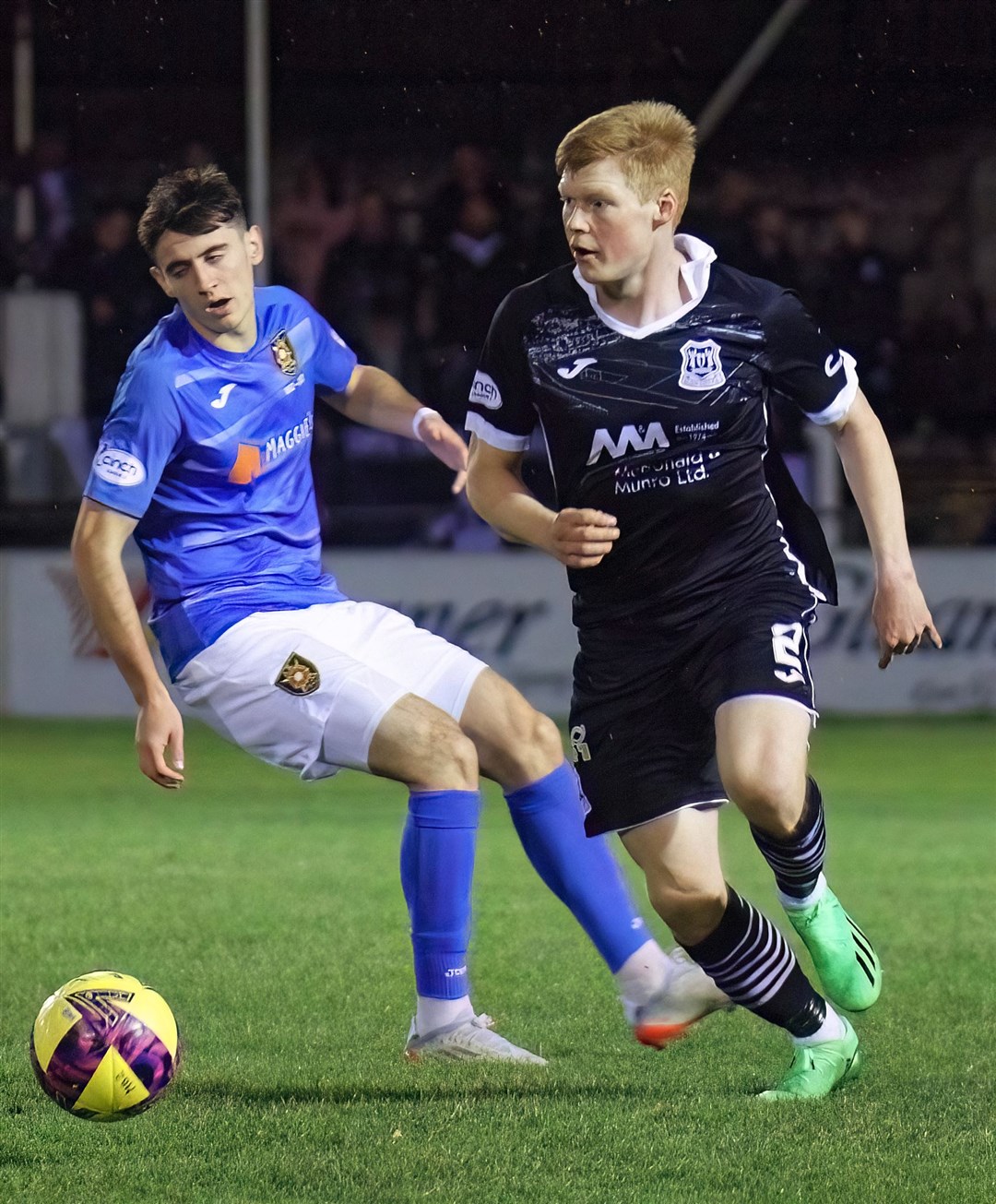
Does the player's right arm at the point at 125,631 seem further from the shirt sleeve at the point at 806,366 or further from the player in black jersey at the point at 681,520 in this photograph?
the shirt sleeve at the point at 806,366

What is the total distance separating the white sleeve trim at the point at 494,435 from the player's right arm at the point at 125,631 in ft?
2.57

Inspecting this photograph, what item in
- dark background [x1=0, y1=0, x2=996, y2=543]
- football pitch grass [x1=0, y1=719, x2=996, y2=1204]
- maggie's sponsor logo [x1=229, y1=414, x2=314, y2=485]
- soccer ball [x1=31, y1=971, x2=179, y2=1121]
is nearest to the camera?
football pitch grass [x1=0, y1=719, x2=996, y2=1204]

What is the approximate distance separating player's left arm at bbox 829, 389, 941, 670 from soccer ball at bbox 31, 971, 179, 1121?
1565 mm

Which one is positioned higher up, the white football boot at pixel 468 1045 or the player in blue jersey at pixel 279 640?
the player in blue jersey at pixel 279 640

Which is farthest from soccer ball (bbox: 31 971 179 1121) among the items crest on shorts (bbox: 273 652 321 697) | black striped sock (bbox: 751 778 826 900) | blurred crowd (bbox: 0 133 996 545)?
blurred crowd (bbox: 0 133 996 545)

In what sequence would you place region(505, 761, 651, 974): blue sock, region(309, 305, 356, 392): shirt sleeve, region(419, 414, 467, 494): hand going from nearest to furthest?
region(505, 761, 651, 974): blue sock
region(419, 414, 467, 494): hand
region(309, 305, 356, 392): shirt sleeve

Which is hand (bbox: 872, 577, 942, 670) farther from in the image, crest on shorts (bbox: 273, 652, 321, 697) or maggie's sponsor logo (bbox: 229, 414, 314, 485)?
maggie's sponsor logo (bbox: 229, 414, 314, 485)

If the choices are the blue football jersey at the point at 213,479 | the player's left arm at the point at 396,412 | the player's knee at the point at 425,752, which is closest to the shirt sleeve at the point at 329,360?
the player's left arm at the point at 396,412

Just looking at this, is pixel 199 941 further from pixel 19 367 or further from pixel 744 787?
pixel 19 367

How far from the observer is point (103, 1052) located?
11.9ft

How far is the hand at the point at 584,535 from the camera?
3.82 meters

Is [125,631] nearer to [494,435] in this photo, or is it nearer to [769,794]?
[494,435]

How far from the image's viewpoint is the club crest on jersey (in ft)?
13.4

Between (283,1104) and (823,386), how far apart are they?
1.84 metres
